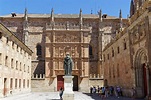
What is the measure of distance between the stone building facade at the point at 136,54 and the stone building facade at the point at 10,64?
1299cm

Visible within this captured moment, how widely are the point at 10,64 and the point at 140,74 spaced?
48.7 feet

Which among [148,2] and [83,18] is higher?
[83,18]

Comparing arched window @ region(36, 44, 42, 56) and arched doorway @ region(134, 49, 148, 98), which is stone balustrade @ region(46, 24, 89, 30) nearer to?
arched window @ region(36, 44, 42, 56)

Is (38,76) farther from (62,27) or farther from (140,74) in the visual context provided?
(140,74)

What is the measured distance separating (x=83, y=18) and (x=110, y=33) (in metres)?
6.91

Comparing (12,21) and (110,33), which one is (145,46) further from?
(12,21)

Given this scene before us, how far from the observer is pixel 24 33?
2021 inches

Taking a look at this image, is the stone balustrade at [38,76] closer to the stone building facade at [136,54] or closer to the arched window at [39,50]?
the arched window at [39,50]

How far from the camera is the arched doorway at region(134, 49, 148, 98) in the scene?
22158 millimetres

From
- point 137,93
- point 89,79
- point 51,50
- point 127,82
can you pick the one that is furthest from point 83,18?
point 137,93

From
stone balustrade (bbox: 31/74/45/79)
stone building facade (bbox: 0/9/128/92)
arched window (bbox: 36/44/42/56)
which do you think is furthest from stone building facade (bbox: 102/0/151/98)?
arched window (bbox: 36/44/42/56)

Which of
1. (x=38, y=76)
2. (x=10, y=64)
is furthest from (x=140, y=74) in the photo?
(x=38, y=76)

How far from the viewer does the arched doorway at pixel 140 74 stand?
22158 mm

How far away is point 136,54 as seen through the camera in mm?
22906
